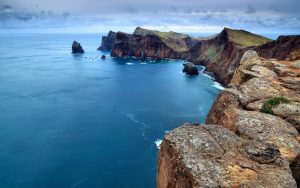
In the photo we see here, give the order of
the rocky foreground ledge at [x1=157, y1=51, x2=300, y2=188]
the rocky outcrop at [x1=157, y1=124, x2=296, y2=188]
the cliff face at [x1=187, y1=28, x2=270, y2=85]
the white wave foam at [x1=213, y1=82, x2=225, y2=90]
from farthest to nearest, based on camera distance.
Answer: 1. the cliff face at [x1=187, y1=28, x2=270, y2=85]
2. the white wave foam at [x1=213, y1=82, x2=225, y2=90]
3. the rocky foreground ledge at [x1=157, y1=51, x2=300, y2=188]
4. the rocky outcrop at [x1=157, y1=124, x2=296, y2=188]

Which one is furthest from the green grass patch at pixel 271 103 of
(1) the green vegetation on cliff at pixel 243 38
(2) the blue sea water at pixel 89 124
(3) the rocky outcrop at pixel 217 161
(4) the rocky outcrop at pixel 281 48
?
(1) the green vegetation on cliff at pixel 243 38

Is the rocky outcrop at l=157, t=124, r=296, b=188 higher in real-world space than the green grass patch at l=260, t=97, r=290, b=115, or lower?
lower

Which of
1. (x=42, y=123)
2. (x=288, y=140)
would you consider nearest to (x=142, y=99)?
(x=42, y=123)

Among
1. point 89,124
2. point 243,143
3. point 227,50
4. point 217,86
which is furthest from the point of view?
point 227,50

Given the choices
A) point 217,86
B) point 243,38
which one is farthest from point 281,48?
point 243,38

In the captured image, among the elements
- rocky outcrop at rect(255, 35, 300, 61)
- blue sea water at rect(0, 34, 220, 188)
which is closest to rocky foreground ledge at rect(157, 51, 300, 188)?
blue sea water at rect(0, 34, 220, 188)

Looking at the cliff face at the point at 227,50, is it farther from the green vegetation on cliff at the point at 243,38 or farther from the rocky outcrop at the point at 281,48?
the rocky outcrop at the point at 281,48

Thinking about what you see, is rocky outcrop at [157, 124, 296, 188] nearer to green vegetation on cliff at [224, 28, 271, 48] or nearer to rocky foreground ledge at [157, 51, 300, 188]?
rocky foreground ledge at [157, 51, 300, 188]

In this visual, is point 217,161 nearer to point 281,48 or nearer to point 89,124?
point 89,124
